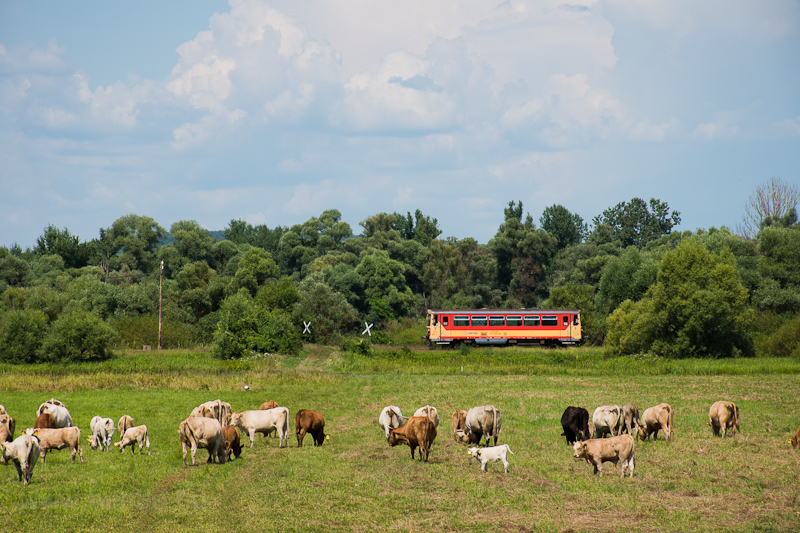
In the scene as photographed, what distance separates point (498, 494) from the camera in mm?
14695

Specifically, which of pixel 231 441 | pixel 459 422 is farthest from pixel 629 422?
pixel 231 441

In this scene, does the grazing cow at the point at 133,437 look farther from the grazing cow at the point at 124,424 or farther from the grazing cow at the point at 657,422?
the grazing cow at the point at 657,422

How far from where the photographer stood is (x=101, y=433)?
19.7 m

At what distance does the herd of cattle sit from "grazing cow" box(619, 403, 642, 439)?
0.03 m

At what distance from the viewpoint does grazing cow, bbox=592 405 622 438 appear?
1983cm

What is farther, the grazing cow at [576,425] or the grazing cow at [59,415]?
the grazing cow at [59,415]

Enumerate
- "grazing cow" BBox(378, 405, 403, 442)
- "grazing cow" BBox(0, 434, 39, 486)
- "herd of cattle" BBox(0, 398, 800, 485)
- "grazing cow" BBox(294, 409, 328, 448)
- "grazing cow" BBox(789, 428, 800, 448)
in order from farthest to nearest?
"grazing cow" BBox(378, 405, 403, 442) → "grazing cow" BBox(294, 409, 328, 448) → "grazing cow" BBox(789, 428, 800, 448) → "herd of cattle" BBox(0, 398, 800, 485) → "grazing cow" BBox(0, 434, 39, 486)

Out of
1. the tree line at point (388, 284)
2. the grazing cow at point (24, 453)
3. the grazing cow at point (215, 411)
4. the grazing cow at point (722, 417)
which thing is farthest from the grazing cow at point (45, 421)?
the tree line at point (388, 284)

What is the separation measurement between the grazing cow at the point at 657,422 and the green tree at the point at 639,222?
100252 mm

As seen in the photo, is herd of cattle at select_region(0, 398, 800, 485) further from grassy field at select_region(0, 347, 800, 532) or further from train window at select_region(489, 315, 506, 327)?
train window at select_region(489, 315, 506, 327)

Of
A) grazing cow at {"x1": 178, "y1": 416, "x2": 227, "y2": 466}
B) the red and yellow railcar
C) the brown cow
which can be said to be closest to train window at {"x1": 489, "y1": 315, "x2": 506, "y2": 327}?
the red and yellow railcar

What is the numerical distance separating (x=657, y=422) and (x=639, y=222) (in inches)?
4176

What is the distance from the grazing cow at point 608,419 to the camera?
65.1 feet

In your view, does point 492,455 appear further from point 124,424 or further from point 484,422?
point 124,424
